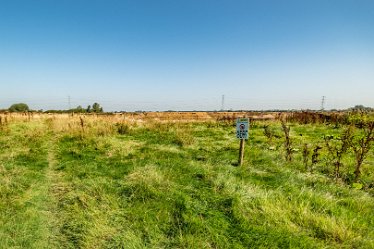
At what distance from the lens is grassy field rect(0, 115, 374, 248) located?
3.41 meters

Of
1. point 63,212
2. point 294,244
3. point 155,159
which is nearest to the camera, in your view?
point 294,244

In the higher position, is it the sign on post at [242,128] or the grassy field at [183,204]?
the sign on post at [242,128]

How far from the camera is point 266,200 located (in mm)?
4230

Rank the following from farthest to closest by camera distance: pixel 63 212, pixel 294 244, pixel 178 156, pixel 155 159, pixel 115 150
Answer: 1. pixel 115 150
2. pixel 178 156
3. pixel 155 159
4. pixel 63 212
5. pixel 294 244

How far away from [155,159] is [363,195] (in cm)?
458

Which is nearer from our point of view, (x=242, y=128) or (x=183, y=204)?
(x=183, y=204)

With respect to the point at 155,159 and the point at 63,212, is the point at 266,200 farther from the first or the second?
the point at 155,159

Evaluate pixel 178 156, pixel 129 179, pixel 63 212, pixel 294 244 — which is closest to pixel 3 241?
pixel 63 212

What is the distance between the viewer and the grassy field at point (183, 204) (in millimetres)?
3408

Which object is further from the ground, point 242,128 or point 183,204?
point 242,128

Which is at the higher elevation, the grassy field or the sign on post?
the sign on post

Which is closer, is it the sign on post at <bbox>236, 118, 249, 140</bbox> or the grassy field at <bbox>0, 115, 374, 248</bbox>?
the grassy field at <bbox>0, 115, 374, 248</bbox>

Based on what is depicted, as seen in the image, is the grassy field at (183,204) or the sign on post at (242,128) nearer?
the grassy field at (183,204)

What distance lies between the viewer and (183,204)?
4.21 m
